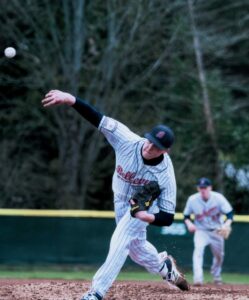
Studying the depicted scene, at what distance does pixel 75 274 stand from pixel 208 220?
269 cm

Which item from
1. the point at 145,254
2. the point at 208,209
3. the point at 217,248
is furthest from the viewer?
the point at 217,248

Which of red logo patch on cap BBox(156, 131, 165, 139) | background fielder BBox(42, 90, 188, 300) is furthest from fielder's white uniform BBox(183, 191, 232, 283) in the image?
red logo patch on cap BBox(156, 131, 165, 139)

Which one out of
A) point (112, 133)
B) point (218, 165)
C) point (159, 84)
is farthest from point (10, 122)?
point (112, 133)

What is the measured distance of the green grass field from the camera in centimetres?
1271

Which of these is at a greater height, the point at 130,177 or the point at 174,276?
the point at 130,177

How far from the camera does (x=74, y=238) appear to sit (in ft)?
45.3

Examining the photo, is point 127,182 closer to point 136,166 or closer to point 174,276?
point 136,166

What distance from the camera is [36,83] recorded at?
17969 millimetres

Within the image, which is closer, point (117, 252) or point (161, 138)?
point (161, 138)

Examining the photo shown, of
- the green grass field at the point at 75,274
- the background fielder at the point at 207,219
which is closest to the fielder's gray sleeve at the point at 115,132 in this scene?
the background fielder at the point at 207,219

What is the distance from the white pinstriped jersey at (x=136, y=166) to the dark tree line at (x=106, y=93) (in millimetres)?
10848

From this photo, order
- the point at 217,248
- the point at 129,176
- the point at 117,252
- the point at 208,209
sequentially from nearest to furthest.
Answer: the point at 117,252 → the point at 129,176 → the point at 208,209 → the point at 217,248

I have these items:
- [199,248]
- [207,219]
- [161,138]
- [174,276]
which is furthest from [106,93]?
[161,138]

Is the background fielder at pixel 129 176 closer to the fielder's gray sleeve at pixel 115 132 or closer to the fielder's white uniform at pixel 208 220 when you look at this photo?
the fielder's gray sleeve at pixel 115 132
